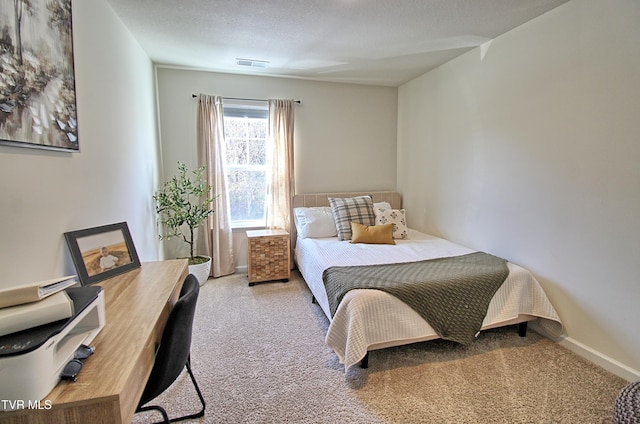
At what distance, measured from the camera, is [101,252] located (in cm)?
177

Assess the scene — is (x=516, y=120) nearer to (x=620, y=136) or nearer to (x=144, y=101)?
(x=620, y=136)

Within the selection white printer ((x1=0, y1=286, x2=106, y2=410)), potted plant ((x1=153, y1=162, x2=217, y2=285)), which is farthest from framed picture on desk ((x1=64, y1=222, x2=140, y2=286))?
potted plant ((x1=153, y1=162, x2=217, y2=285))

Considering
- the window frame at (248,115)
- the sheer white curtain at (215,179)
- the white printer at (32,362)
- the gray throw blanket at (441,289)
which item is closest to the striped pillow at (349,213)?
the window frame at (248,115)

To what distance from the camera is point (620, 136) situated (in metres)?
1.92

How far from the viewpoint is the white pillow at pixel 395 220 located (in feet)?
11.6

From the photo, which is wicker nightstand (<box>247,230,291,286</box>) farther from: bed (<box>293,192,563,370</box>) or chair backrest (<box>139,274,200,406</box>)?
chair backrest (<box>139,274,200,406</box>)

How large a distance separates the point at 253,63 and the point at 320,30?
1.11 meters

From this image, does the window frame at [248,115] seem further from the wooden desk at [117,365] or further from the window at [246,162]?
the wooden desk at [117,365]

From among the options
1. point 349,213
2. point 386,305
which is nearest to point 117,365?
point 386,305

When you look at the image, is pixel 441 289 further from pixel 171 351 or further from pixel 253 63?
pixel 253 63

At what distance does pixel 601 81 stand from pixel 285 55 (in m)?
2.62

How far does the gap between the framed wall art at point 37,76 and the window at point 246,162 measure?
2266mm

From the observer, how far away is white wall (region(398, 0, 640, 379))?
6.28ft

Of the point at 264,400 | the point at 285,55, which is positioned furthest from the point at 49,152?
the point at 285,55
